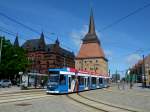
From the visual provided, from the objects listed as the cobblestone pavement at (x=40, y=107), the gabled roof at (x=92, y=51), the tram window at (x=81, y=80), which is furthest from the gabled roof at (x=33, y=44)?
the cobblestone pavement at (x=40, y=107)

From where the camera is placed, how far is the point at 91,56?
14588 cm

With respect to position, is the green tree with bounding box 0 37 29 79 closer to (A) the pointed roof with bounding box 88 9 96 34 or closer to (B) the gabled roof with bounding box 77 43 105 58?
(A) the pointed roof with bounding box 88 9 96 34

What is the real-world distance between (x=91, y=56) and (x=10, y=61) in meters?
75.7

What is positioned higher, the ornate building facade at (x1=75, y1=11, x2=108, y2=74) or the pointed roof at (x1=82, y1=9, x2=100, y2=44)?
the pointed roof at (x1=82, y1=9, x2=100, y2=44)

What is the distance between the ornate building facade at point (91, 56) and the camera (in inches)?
5561

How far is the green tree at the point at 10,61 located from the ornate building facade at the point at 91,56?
63.7 meters

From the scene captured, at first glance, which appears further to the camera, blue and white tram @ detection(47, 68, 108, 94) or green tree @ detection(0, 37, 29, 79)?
green tree @ detection(0, 37, 29, 79)

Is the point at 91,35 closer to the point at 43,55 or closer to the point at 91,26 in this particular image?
the point at 91,26

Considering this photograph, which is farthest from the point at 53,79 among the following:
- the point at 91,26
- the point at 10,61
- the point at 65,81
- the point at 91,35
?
the point at 91,35

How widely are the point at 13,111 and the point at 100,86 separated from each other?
40.7 meters

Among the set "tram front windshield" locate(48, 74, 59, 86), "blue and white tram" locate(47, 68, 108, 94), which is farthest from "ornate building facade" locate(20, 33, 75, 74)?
"tram front windshield" locate(48, 74, 59, 86)

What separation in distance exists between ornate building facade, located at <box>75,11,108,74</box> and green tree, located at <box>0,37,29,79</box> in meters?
63.7

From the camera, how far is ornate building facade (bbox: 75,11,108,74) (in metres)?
141

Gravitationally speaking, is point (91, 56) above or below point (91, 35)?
below
